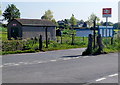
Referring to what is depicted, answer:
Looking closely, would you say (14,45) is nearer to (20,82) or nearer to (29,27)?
(20,82)

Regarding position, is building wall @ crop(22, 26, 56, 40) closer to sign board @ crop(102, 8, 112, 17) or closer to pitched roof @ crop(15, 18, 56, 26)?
pitched roof @ crop(15, 18, 56, 26)

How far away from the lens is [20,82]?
31.5ft

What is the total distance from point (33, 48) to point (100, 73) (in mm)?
12423

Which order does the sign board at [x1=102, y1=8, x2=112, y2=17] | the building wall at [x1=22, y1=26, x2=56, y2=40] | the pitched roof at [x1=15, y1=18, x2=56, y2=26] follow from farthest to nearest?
the pitched roof at [x1=15, y1=18, x2=56, y2=26]
the building wall at [x1=22, y1=26, x2=56, y2=40]
the sign board at [x1=102, y1=8, x2=112, y2=17]

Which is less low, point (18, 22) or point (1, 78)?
point (18, 22)

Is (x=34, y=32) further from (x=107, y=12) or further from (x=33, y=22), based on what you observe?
(x=107, y=12)

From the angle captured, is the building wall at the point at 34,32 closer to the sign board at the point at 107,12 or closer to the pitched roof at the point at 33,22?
the pitched roof at the point at 33,22

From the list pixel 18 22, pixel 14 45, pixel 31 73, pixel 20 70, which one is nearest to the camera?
pixel 31 73

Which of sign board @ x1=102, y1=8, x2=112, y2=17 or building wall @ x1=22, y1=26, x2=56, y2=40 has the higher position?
sign board @ x1=102, y1=8, x2=112, y2=17

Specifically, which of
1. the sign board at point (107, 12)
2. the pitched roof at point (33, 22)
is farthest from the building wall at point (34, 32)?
the sign board at point (107, 12)

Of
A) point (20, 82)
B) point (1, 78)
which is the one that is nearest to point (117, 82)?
point (20, 82)

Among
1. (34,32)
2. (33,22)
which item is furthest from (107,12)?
(33,22)

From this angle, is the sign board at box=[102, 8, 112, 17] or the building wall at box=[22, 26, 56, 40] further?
the building wall at box=[22, 26, 56, 40]

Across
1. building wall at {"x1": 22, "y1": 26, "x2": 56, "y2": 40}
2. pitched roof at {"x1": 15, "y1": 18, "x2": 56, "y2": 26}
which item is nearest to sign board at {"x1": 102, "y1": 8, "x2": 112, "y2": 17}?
building wall at {"x1": 22, "y1": 26, "x2": 56, "y2": 40}
